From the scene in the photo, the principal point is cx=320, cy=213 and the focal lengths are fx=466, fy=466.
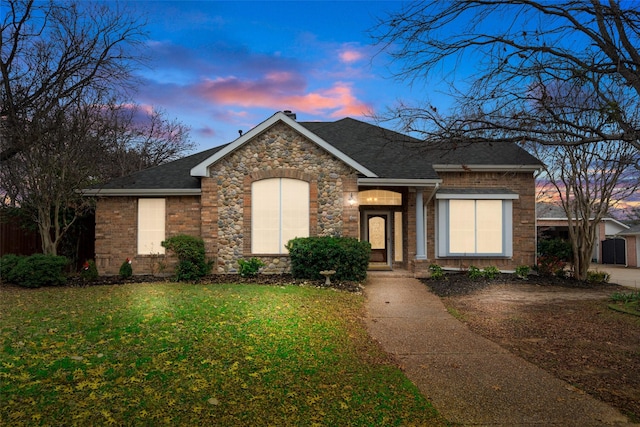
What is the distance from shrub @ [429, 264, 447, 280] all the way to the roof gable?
3875 millimetres

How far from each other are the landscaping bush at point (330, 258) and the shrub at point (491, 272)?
4.78 meters

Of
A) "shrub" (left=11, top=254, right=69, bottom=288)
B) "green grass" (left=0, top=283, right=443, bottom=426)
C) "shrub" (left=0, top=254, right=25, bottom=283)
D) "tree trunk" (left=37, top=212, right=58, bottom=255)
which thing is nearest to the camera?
"green grass" (left=0, top=283, right=443, bottom=426)

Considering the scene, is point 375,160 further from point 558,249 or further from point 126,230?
point 558,249

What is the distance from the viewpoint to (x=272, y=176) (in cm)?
1479

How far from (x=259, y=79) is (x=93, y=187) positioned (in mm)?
6693

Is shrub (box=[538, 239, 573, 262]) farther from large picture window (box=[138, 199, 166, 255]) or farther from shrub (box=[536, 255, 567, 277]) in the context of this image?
large picture window (box=[138, 199, 166, 255])

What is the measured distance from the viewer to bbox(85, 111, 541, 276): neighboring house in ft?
48.5

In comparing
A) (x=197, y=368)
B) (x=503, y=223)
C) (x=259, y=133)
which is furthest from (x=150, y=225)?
(x=503, y=223)

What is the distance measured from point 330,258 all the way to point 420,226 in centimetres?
422

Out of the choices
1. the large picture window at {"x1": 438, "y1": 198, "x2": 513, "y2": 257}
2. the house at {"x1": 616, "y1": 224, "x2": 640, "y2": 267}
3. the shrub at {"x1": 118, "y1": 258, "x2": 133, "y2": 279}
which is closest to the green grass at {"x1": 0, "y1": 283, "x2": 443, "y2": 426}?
the shrub at {"x1": 118, "y1": 258, "x2": 133, "y2": 279}

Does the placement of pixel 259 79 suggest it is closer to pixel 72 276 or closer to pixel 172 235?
pixel 172 235

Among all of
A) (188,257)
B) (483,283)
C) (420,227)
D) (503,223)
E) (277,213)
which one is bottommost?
(483,283)

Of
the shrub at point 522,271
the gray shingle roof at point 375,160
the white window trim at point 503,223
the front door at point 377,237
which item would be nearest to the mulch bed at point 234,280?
the gray shingle roof at point 375,160

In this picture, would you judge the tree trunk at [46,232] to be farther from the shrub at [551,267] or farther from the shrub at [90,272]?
the shrub at [551,267]
